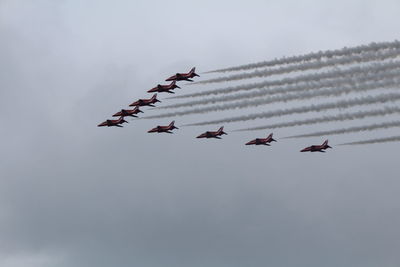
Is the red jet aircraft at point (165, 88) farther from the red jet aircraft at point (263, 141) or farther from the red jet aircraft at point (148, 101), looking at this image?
the red jet aircraft at point (263, 141)

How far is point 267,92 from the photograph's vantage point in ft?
330

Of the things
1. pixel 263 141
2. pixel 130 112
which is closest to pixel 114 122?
pixel 130 112

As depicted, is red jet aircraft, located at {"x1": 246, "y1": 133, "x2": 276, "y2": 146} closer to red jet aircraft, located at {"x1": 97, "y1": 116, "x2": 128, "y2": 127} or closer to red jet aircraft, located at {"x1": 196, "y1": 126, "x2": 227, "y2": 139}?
red jet aircraft, located at {"x1": 196, "y1": 126, "x2": 227, "y2": 139}

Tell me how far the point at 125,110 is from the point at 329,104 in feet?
130

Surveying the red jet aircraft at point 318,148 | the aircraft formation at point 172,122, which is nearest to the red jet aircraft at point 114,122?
the aircraft formation at point 172,122

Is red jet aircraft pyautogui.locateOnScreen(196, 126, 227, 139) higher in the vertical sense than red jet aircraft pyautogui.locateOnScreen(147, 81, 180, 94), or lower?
lower

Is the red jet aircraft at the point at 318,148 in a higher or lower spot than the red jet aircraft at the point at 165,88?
lower

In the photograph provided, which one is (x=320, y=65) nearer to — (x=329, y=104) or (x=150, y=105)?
(x=329, y=104)

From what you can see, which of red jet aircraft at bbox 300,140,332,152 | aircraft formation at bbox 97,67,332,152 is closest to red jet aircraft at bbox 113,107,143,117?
aircraft formation at bbox 97,67,332,152

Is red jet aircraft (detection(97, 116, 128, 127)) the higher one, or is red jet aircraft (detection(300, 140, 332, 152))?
red jet aircraft (detection(97, 116, 128, 127))

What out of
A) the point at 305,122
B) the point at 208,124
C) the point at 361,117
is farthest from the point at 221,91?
the point at 361,117

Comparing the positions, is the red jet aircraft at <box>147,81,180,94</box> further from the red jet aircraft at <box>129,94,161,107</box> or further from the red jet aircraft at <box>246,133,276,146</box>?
the red jet aircraft at <box>246,133,276,146</box>

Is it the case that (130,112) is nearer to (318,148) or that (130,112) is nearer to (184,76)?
(184,76)

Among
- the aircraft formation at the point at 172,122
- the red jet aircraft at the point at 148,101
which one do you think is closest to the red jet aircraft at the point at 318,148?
the aircraft formation at the point at 172,122
